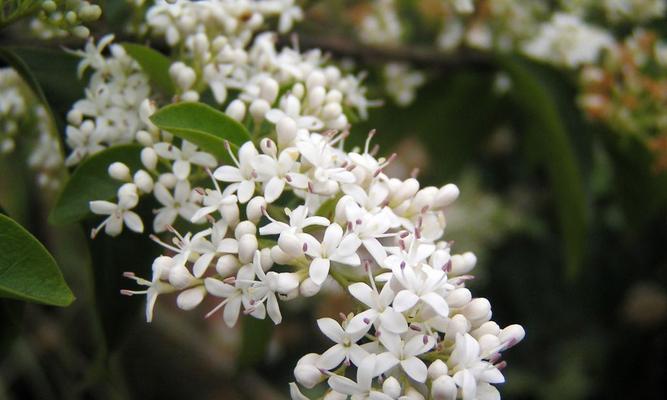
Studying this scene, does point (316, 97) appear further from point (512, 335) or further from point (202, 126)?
point (512, 335)

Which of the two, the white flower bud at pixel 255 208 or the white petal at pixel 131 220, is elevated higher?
the white flower bud at pixel 255 208

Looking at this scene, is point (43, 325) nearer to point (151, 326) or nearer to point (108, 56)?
point (151, 326)

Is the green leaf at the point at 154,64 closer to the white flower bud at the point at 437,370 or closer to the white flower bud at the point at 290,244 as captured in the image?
the white flower bud at the point at 290,244

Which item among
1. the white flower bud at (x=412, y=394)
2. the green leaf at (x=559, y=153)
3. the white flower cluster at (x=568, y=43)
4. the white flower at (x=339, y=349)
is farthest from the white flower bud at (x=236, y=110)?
the white flower cluster at (x=568, y=43)

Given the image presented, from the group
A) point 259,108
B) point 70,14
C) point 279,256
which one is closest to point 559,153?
point 259,108

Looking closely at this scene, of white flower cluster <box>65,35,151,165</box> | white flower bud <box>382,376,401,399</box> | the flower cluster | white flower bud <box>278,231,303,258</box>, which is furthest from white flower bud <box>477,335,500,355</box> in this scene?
white flower cluster <box>65,35,151,165</box>

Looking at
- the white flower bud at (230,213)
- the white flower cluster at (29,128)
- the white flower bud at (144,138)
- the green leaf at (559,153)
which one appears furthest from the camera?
the green leaf at (559,153)
